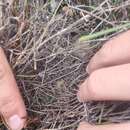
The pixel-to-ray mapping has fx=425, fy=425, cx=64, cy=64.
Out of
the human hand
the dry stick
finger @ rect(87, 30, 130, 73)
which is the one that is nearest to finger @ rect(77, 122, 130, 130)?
the human hand

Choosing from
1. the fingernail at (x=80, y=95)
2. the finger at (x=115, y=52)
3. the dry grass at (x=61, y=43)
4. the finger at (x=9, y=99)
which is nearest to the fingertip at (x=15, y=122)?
the finger at (x=9, y=99)

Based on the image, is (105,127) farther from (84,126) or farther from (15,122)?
(15,122)

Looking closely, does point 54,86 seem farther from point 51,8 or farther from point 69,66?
point 51,8

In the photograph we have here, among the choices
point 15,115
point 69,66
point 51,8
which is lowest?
point 15,115

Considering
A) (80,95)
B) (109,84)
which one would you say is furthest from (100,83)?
(80,95)

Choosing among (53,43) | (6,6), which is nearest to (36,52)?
(53,43)

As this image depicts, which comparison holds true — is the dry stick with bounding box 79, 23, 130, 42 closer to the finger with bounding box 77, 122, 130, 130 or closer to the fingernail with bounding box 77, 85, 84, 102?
the fingernail with bounding box 77, 85, 84, 102
